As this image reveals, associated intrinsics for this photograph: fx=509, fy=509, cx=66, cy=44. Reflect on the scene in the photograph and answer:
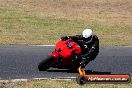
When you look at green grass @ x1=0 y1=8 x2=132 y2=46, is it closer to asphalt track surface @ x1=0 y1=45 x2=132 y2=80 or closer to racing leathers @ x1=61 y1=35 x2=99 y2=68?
asphalt track surface @ x1=0 y1=45 x2=132 y2=80

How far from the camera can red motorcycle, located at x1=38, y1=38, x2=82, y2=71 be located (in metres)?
13.9

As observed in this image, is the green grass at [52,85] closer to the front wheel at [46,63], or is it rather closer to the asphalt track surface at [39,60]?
the asphalt track surface at [39,60]

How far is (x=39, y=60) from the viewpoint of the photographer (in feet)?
52.6

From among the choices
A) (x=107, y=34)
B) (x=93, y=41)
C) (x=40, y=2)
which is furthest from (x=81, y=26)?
(x=93, y=41)

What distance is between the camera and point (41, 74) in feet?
46.3

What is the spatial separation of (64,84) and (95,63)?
3482 mm

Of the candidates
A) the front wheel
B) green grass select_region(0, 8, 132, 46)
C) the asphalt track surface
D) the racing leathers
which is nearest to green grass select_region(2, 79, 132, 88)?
the asphalt track surface

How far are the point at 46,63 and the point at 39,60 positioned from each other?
65.9 inches

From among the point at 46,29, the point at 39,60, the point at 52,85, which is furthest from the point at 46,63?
the point at 46,29

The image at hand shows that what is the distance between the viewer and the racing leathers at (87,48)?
13742 millimetres

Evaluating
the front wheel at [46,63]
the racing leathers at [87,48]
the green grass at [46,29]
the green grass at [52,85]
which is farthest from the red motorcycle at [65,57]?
the green grass at [46,29]

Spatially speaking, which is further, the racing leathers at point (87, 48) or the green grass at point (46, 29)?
the green grass at point (46, 29)

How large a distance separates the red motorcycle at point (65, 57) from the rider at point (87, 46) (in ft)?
0.50

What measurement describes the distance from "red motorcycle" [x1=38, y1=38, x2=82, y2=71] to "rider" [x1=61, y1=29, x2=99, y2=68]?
0.50 feet
